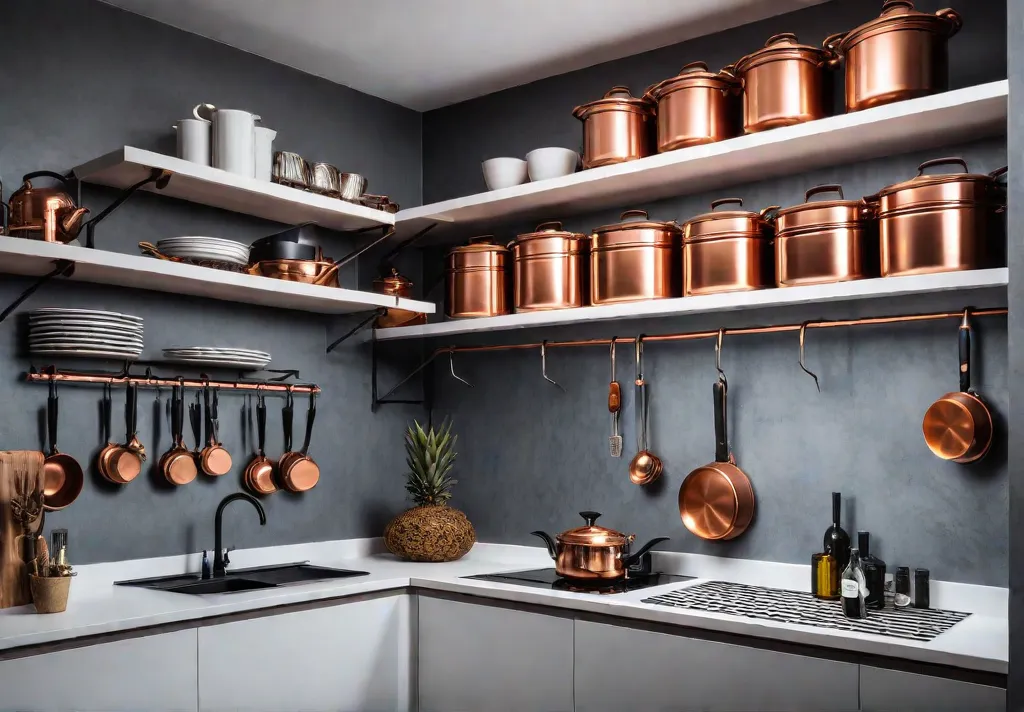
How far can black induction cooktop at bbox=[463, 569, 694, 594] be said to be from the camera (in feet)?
8.79

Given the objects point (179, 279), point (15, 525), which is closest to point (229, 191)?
point (179, 279)

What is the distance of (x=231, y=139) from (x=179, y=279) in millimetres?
482

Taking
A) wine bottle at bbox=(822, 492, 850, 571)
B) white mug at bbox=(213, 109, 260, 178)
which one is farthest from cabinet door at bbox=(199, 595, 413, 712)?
white mug at bbox=(213, 109, 260, 178)

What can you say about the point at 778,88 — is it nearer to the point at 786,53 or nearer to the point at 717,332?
the point at 786,53

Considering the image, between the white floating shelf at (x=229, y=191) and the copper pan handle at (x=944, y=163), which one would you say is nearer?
the copper pan handle at (x=944, y=163)

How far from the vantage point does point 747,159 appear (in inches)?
107

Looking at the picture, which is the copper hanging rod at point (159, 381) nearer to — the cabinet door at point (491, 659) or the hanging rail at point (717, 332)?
the hanging rail at point (717, 332)

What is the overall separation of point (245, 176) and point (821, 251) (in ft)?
5.63

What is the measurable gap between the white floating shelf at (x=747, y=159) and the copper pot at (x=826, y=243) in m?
0.20

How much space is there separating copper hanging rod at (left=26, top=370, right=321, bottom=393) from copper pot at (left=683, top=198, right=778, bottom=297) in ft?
4.72

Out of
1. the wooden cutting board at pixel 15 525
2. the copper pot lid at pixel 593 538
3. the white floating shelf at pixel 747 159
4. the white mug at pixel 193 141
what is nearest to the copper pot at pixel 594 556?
the copper pot lid at pixel 593 538

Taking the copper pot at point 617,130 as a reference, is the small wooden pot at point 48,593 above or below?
below

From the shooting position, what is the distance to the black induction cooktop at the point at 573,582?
105 inches

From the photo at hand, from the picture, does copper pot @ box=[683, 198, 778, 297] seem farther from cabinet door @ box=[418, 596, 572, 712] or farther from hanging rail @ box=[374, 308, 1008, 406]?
cabinet door @ box=[418, 596, 572, 712]
